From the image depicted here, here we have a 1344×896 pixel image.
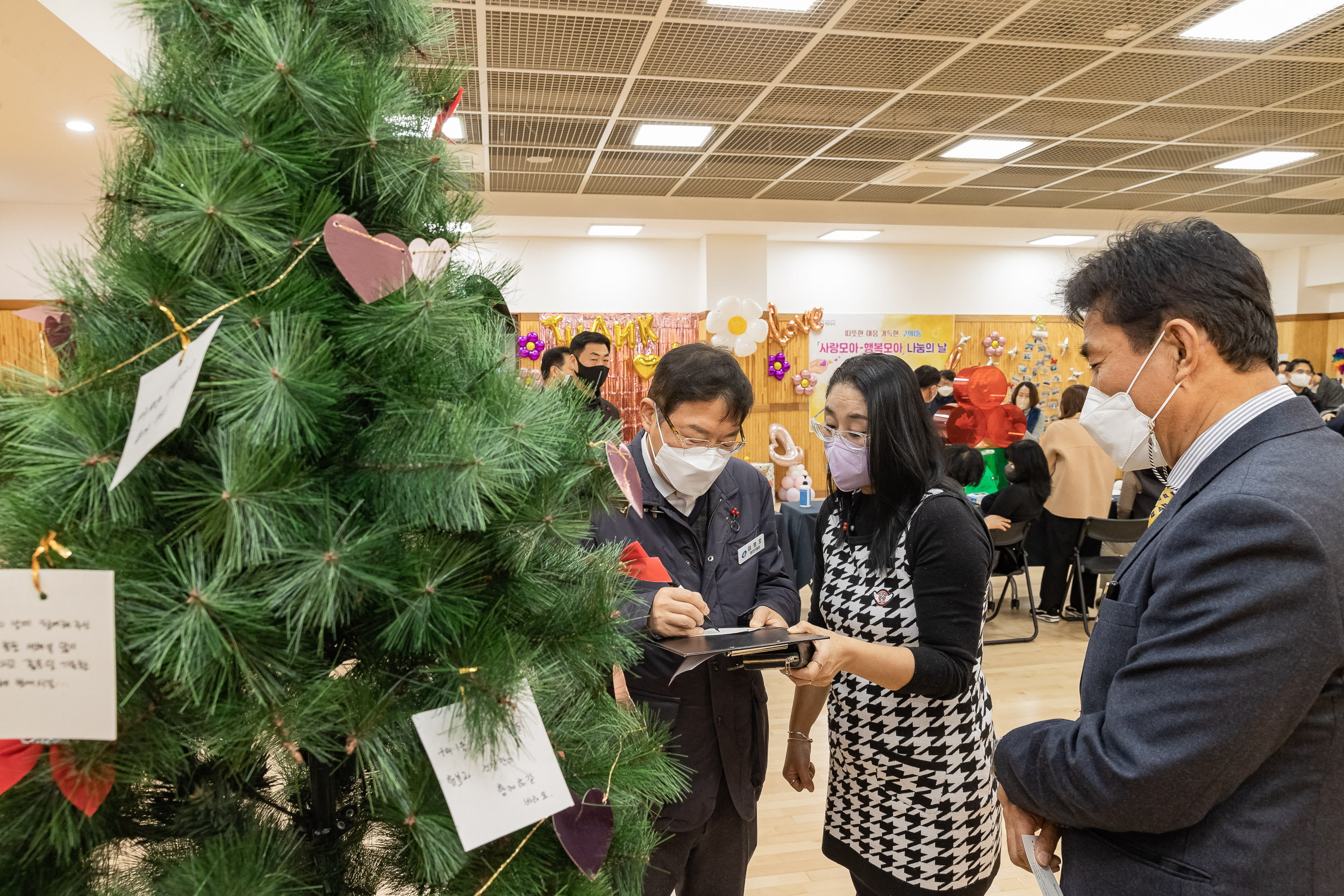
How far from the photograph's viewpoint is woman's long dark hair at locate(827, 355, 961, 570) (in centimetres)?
167

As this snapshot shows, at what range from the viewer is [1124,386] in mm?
1095

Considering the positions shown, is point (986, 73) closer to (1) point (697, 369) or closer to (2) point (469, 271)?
(1) point (697, 369)

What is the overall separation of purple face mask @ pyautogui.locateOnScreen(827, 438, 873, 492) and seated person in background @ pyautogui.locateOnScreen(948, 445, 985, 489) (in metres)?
3.75

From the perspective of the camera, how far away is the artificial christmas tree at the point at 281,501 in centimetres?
68

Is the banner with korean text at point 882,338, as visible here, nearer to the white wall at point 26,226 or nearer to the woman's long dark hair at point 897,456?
the white wall at point 26,226

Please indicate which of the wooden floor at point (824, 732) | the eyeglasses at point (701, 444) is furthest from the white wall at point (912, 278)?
the eyeglasses at point (701, 444)

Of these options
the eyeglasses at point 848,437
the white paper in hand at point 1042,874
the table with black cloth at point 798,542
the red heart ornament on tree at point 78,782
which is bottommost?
the table with black cloth at point 798,542

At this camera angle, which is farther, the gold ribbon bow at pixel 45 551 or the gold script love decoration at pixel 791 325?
the gold script love decoration at pixel 791 325

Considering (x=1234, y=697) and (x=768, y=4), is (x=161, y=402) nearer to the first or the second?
(x=1234, y=697)

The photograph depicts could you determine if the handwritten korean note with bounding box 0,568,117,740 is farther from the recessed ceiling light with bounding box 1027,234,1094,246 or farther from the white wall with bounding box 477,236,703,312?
the recessed ceiling light with bounding box 1027,234,1094,246

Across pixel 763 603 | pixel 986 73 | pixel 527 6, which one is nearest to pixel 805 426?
pixel 986 73

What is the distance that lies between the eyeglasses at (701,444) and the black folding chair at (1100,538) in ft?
13.8

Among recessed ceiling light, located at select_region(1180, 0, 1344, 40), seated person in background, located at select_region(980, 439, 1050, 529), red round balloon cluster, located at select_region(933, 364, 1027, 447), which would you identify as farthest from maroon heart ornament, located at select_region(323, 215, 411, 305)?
red round balloon cluster, located at select_region(933, 364, 1027, 447)

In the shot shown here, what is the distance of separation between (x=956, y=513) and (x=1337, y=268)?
13.6m
